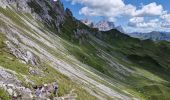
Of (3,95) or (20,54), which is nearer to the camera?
(3,95)

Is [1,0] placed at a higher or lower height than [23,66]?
higher

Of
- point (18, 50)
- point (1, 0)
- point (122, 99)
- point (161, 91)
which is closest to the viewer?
point (18, 50)

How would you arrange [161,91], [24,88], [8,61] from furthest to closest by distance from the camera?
1. [161,91]
2. [8,61]
3. [24,88]

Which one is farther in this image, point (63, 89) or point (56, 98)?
point (63, 89)

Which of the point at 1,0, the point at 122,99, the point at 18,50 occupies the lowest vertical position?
the point at 122,99

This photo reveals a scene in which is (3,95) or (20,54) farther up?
(20,54)

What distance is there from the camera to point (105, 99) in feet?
286

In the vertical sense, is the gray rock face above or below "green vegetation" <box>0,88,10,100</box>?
above

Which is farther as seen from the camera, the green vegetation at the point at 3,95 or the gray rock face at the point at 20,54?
the gray rock face at the point at 20,54

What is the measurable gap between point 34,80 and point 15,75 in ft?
11.7

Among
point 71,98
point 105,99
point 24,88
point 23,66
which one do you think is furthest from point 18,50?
point 105,99

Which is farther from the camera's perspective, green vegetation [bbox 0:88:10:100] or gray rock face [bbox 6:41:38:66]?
gray rock face [bbox 6:41:38:66]

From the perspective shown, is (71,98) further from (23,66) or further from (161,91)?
(161,91)

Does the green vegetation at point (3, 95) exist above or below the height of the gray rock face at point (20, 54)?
below
